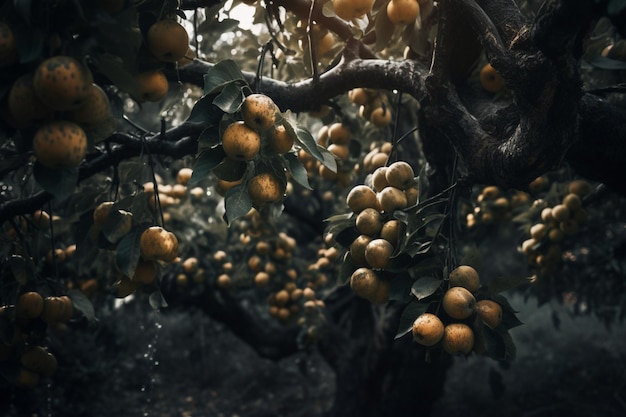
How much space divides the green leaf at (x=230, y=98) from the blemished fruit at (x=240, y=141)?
4 cm

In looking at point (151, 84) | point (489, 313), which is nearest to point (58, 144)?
point (151, 84)

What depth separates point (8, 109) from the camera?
3.19ft

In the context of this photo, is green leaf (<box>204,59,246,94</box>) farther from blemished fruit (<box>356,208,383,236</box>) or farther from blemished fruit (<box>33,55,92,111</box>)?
blemished fruit (<box>356,208,383,236</box>)

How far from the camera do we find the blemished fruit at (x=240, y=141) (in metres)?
1.18

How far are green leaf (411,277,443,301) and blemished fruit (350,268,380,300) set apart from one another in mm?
149

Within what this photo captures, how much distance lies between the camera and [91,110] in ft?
3.20

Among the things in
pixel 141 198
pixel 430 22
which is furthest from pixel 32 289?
pixel 430 22

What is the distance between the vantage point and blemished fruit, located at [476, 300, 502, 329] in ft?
4.44

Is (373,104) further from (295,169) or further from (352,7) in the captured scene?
(295,169)

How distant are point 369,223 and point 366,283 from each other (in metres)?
0.19

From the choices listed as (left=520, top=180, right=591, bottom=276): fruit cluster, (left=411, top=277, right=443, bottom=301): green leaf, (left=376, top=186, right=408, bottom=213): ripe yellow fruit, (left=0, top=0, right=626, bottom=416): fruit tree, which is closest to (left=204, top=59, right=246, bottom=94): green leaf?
(left=0, top=0, right=626, bottom=416): fruit tree

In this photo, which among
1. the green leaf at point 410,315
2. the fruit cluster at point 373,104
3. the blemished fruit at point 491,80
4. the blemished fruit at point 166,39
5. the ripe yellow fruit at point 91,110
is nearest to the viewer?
the ripe yellow fruit at point 91,110

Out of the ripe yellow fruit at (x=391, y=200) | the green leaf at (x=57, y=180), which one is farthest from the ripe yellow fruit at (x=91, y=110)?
the ripe yellow fruit at (x=391, y=200)

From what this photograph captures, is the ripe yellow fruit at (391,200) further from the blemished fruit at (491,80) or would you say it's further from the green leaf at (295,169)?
the blemished fruit at (491,80)
